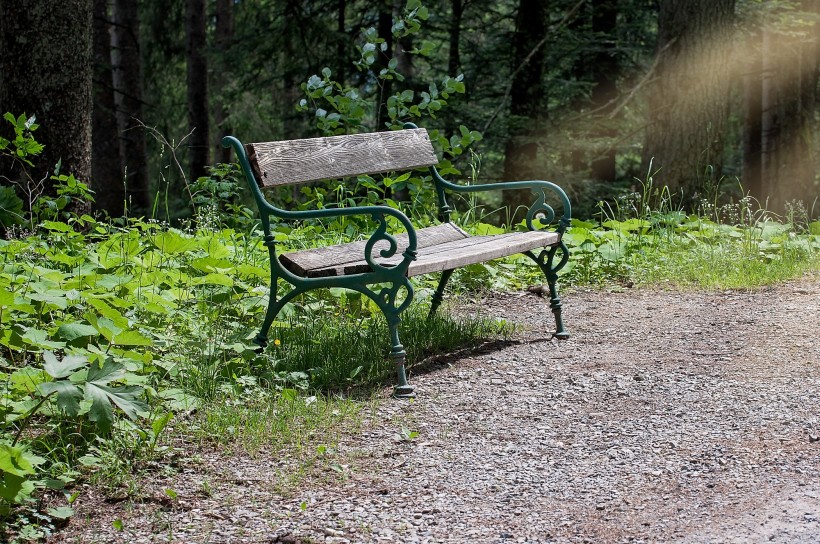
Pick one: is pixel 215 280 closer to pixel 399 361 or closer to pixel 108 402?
pixel 399 361

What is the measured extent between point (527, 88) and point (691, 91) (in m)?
3.86

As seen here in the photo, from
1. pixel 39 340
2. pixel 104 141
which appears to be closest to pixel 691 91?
pixel 39 340

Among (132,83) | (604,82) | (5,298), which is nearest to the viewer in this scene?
(5,298)

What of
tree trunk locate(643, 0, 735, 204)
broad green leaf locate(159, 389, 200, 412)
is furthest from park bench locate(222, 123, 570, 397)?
tree trunk locate(643, 0, 735, 204)

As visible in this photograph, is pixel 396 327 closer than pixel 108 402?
No

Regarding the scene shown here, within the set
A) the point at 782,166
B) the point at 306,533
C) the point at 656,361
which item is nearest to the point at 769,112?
the point at 782,166

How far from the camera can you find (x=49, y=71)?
19.4 feet

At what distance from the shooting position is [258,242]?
18.8ft

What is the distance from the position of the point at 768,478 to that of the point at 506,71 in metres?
10.9

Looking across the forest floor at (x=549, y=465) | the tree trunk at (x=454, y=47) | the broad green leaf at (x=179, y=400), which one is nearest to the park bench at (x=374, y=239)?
the forest floor at (x=549, y=465)

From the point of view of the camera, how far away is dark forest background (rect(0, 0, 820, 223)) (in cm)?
607

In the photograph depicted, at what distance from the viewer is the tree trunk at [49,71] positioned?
230 inches

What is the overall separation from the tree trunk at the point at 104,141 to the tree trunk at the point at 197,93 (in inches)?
46.9

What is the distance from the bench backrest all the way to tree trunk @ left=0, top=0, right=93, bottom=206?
6.83ft
